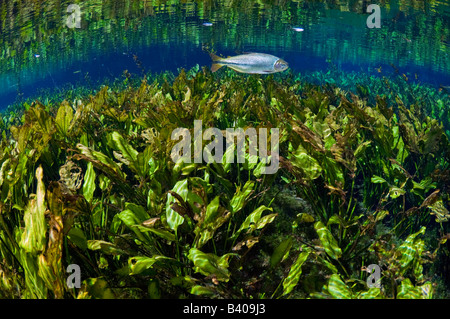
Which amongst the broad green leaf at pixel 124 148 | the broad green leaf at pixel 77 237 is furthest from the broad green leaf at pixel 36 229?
the broad green leaf at pixel 124 148

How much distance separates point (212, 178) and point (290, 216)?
3.06 ft

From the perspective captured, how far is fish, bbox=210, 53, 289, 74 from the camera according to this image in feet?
17.3

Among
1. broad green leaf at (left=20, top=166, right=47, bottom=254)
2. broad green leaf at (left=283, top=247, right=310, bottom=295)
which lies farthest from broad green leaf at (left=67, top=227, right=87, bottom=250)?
broad green leaf at (left=283, top=247, right=310, bottom=295)

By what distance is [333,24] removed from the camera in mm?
25094

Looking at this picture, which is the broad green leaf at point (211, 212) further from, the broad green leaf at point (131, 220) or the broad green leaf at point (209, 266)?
the broad green leaf at point (131, 220)

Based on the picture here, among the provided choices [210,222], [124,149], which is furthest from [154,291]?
[124,149]

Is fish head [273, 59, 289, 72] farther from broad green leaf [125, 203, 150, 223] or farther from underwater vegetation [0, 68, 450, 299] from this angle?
broad green leaf [125, 203, 150, 223]

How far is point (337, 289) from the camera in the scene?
1.59m

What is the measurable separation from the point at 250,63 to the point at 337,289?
442cm

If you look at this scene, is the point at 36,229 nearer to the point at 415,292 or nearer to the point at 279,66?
the point at 415,292

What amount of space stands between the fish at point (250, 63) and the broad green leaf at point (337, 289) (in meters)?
4.28
